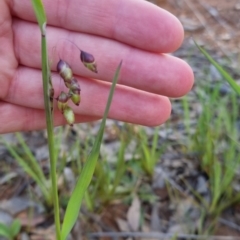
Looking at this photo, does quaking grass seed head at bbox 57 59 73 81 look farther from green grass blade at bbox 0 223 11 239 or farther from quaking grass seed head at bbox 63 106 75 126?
green grass blade at bbox 0 223 11 239

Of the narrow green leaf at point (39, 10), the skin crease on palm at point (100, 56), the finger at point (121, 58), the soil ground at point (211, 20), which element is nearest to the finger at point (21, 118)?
the skin crease on palm at point (100, 56)

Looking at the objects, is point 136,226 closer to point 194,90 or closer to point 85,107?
point 85,107

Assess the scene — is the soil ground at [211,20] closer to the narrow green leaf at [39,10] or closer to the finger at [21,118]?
the finger at [21,118]

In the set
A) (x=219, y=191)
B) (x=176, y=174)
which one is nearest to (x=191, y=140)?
(x=176, y=174)

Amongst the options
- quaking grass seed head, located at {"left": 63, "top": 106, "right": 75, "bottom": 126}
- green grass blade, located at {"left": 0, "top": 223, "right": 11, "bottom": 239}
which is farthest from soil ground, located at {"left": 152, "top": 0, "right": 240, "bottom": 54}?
quaking grass seed head, located at {"left": 63, "top": 106, "right": 75, "bottom": 126}

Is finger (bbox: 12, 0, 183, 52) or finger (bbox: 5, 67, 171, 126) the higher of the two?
finger (bbox: 12, 0, 183, 52)

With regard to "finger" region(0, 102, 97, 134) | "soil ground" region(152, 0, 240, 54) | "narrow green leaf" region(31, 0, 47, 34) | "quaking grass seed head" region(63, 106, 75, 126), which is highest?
"narrow green leaf" region(31, 0, 47, 34)

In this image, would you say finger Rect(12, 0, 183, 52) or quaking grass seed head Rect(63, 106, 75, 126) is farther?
finger Rect(12, 0, 183, 52)
